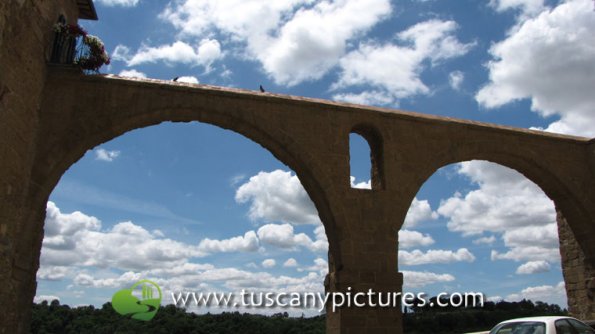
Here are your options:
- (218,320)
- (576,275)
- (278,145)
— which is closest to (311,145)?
(278,145)

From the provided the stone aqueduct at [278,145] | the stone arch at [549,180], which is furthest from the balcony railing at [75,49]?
the stone arch at [549,180]

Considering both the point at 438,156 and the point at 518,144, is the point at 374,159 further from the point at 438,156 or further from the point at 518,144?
the point at 518,144

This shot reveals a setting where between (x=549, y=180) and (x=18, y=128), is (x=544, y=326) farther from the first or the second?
(x=18, y=128)

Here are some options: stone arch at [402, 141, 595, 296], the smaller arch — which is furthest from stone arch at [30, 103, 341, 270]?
stone arch at [402, 141, 595, 296]

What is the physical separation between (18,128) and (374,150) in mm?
6379

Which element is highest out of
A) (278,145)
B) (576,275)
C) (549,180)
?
(549,180)

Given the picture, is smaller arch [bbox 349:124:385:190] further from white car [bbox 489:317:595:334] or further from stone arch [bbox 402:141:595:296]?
white car [bbox 489:317:595:334]

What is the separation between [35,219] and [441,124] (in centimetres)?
783

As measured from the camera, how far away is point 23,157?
786cm

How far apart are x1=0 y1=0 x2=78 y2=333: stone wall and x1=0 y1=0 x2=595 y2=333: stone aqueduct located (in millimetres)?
22

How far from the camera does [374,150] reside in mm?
10641

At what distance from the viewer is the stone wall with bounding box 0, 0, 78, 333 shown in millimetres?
6953

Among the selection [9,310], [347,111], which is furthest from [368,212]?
[9,310]

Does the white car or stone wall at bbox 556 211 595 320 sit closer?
the white car
